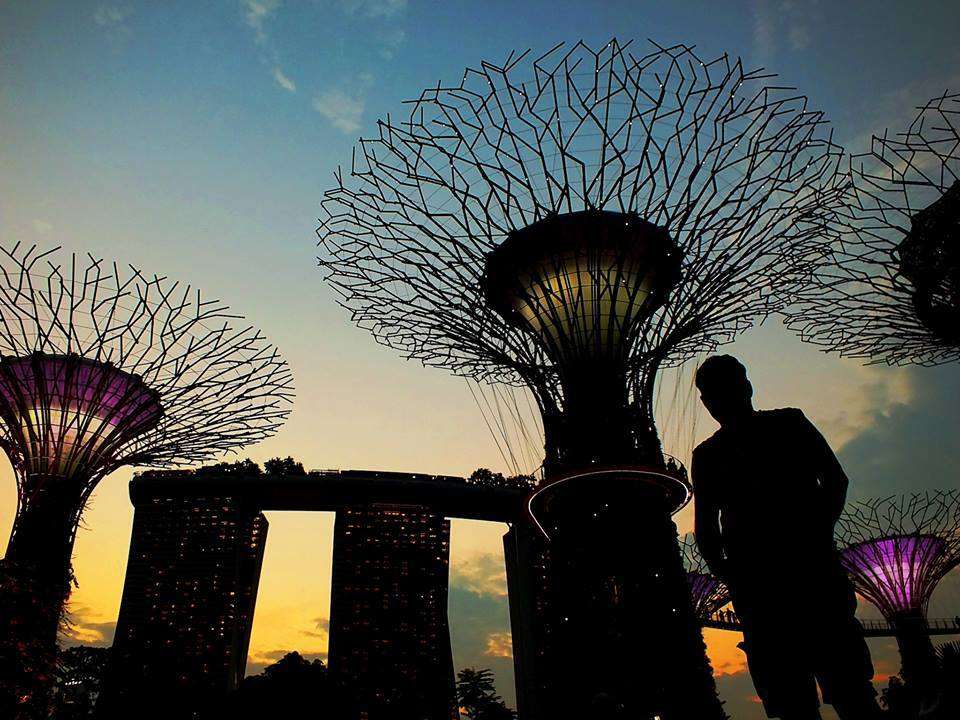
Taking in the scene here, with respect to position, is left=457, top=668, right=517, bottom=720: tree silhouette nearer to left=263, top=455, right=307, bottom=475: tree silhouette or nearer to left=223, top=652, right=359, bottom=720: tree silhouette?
left=263, top=455, right=307, bottom=475: tree silhouette

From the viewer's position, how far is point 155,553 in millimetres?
55656

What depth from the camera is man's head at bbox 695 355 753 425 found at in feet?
9.82

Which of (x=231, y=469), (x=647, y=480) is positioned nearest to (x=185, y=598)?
(x=231, y=469)

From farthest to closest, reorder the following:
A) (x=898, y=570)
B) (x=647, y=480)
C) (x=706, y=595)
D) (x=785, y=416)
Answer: (x=706, y=595) < (x=898, y=570) < (x=647, y=480) < (x=785, y=416)

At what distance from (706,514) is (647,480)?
6990mm

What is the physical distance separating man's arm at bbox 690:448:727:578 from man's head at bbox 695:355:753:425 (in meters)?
0.22

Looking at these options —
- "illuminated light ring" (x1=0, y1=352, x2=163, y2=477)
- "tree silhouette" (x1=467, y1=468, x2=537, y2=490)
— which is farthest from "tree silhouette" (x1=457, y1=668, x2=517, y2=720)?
"illuminated light ring" (x1=0, y1=352, x2=163, y2=477)

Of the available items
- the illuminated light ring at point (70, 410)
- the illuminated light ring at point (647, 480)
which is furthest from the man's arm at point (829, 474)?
the illuminated light ring at point (70, 410)

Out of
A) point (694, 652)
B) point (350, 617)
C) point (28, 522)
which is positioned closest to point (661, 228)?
point (694, 652)

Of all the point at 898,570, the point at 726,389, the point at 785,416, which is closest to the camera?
the point at 785,416

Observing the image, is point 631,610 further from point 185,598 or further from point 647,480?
point 185,598

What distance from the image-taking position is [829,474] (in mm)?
2770

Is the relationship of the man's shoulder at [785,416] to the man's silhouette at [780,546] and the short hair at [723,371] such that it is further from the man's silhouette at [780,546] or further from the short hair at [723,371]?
the short hair at [723,371]

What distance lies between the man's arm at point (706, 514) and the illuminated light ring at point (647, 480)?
6658 mm
